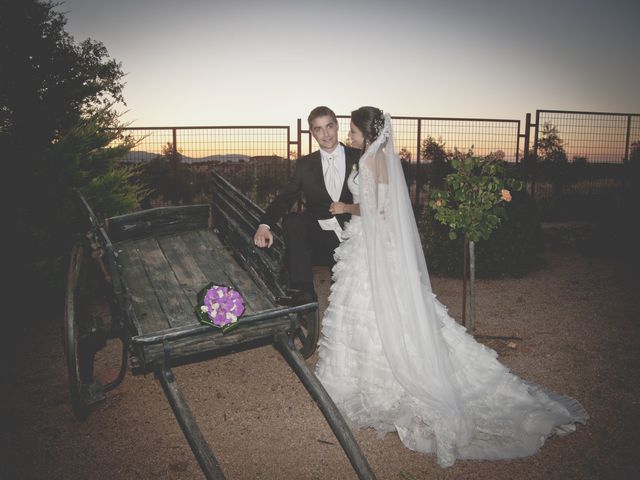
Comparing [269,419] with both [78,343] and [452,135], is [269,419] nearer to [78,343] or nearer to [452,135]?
[78,343]

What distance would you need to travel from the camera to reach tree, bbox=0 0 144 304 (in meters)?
5.00

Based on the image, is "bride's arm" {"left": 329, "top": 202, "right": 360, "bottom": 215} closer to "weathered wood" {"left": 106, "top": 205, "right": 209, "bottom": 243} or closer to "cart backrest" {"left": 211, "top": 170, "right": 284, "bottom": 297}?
"cart backrest" {"left": 211, "top": 170, "right": 284, "bottom": 297}

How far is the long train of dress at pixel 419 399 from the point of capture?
2725 millimetres

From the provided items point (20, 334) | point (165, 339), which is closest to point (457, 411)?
point (165, 339)

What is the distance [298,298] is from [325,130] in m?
1.73

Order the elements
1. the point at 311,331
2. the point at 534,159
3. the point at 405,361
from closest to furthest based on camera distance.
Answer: the point at 405,361, the point at 311,331, the point at 534,159

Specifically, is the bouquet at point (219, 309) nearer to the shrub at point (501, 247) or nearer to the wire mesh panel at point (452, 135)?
the shrub at point (501, 247)

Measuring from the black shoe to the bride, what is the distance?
281mm

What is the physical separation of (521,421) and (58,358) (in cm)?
434

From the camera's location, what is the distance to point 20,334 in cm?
477

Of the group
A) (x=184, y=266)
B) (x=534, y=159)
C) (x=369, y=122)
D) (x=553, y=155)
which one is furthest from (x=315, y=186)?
(x=553, y=155)

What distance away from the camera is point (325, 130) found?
3973 millimetres

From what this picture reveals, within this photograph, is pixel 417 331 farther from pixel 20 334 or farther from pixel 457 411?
pixel 20 334

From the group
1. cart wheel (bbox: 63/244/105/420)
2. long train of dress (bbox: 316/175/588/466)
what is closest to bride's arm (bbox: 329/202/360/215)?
long train of dress (bbox: 316/175/588/466)
